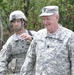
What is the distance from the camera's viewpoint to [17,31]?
7473 millimetres

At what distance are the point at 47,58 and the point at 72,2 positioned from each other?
35.1ft

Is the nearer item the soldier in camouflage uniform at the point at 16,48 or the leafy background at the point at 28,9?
the soldier in camouflage uniform at the point at 16,48

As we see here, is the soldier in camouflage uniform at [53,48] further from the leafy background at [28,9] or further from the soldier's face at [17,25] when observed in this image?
the leafy background at [28,9]

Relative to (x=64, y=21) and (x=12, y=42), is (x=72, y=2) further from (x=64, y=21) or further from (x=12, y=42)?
(x=12, y=42)

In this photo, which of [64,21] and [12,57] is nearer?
[12,57]

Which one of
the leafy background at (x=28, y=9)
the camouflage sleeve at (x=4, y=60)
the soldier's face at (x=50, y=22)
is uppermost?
the soldier's face at (x=50, y=22)

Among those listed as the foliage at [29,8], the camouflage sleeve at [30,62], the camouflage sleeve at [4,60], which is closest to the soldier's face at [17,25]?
the camouflage sleeve at [4,60]

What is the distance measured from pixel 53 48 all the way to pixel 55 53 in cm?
8

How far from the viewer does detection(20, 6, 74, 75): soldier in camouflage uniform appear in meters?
5.73

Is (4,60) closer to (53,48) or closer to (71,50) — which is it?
(53,48)

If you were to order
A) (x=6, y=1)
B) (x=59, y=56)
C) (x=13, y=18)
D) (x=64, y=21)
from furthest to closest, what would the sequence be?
(x=64, y=21)
(x=6, y=1)
(x=13, y=18)
(x=59, y=56)

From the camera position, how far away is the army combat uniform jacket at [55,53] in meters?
5.73

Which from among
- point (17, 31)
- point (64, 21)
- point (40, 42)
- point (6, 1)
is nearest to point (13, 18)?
point (17, 31)

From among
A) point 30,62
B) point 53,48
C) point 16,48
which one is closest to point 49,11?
point 53,48
